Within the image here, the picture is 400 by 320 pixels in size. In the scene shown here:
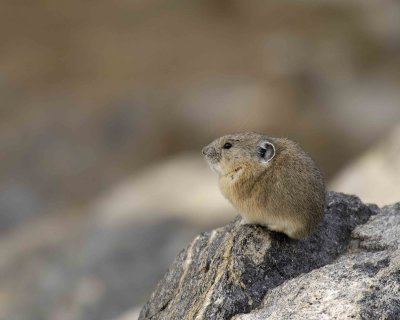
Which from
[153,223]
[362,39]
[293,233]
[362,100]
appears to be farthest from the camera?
[362,39]

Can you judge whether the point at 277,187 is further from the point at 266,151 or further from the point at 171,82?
the point at 171,82

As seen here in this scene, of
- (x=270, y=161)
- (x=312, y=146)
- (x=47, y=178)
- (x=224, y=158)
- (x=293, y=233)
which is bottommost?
(x=293, y=233)

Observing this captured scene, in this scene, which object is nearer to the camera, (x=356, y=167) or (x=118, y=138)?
(x=356, y=167)

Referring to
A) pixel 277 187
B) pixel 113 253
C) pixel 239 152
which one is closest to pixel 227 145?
pixel 239 152

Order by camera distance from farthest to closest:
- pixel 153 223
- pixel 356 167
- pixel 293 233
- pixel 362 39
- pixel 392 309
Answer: pixel 362 39
pixel 153 223
pixel 356 167
pixel 293 233
pixel 392 309

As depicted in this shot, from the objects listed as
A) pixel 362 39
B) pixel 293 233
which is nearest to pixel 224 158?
pixel 293 233

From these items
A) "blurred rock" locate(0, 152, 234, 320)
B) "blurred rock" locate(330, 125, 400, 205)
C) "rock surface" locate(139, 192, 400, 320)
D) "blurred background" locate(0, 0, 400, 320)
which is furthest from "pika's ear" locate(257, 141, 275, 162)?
"blurred background" locate(0, 0, 400, 320)

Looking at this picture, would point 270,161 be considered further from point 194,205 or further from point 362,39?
point 362,39

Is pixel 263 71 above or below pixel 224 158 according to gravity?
above
